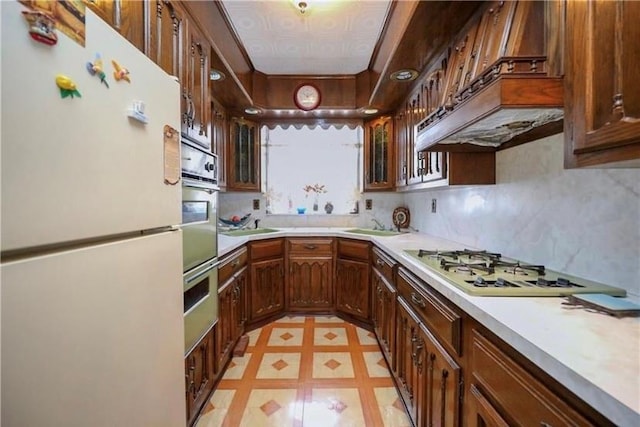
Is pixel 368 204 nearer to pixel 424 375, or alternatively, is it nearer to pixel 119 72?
pixel 424 375

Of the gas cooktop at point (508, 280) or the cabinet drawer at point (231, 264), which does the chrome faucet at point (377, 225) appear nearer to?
the cabinet drawer at point (231, 264)

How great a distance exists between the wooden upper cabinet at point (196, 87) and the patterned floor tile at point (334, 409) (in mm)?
1664

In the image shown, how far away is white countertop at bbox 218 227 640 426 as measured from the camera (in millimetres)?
503

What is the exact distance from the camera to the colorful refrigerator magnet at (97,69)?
2.09 ft

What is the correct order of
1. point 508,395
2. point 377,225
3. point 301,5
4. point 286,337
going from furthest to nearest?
point 377,225 < point 286,337 < point 301,5 < point 508,395

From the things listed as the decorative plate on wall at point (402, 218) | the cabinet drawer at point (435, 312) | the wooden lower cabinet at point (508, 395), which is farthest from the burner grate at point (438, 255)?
the decorative plate on wall at point (402, 218)

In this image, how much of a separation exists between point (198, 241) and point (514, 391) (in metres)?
1.37

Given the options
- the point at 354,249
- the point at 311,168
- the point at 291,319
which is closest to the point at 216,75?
the point at 311,168

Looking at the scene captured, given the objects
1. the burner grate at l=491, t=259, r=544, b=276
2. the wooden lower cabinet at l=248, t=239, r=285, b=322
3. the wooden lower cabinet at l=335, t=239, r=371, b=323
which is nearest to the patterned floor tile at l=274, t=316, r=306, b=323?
the wooden lower cabinet at l=248, t=239, r=285, b=322

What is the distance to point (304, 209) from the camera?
3.62 metres

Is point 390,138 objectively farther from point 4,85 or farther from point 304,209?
point 4,85

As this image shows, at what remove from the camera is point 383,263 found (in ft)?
7.27

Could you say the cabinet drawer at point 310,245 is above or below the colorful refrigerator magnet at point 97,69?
below

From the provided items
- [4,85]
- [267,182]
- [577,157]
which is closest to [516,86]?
[577,157]
